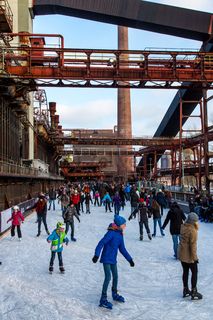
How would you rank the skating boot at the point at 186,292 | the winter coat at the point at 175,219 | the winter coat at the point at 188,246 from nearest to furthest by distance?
the winter coat at the point at 188,246 < the skating boot at the point at 186,292 < the winter coat at the point at 175,219

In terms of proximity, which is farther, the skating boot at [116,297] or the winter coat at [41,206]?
the winter coat at [41,206]

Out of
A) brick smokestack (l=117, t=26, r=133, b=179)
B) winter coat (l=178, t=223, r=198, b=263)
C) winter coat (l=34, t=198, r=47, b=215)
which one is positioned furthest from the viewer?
brick smokestack (l=117, t=26, r=133, b=179)

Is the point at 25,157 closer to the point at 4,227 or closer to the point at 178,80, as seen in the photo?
the point at 178,80

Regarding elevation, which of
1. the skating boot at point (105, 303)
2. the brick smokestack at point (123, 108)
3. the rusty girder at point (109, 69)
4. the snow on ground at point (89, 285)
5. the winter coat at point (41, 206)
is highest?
the brick smokestack at point (123, 108)

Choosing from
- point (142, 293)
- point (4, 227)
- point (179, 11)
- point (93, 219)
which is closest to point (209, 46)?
point (179, 11)

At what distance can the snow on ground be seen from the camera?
18.6ft

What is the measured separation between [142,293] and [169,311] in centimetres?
106

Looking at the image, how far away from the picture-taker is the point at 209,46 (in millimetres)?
34000

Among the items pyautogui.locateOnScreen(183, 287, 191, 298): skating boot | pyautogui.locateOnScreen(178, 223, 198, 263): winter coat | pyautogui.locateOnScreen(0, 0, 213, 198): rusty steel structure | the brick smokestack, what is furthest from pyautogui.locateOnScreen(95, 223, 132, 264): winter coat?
the brick smokestack

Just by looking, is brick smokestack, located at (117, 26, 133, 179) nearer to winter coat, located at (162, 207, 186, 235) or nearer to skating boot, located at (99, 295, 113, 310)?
winter coat, located at (162, 207, 186, 235)

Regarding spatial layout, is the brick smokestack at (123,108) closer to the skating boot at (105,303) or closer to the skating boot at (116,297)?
the skating boot at (116,297)

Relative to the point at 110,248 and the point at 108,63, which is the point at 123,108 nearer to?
the point at 108,63

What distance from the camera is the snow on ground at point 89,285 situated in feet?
18.6

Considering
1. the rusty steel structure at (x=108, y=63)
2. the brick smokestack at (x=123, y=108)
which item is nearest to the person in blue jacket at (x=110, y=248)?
the rusty steel structure at (x=108, y=63)
